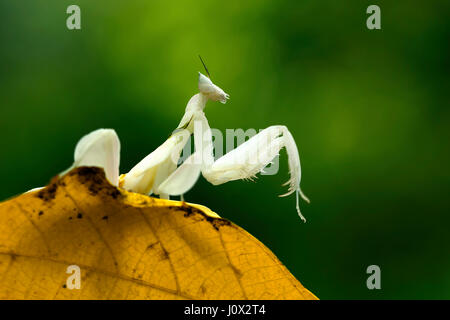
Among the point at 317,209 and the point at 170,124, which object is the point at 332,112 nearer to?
the point at 317,209

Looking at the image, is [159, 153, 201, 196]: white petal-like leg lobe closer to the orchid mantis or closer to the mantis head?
the orchid mantis

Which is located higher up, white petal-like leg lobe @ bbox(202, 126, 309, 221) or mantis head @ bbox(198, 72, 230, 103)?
mantis head @ bbox(198, 72, 230, 103)

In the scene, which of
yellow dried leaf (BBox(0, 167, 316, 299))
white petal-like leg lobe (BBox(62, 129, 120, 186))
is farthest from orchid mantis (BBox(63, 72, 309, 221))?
yellow dried leaf (BBox(0, 167, 316, 299))

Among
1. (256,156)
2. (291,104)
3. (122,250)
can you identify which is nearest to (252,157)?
(256,156)

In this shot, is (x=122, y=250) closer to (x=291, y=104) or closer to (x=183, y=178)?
(x=183, y=178)

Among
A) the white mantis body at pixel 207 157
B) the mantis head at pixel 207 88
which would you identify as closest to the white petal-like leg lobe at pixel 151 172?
the white mantis body at pixel 207 157

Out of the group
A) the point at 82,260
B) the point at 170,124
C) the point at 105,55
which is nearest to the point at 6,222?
the point at 82,260
